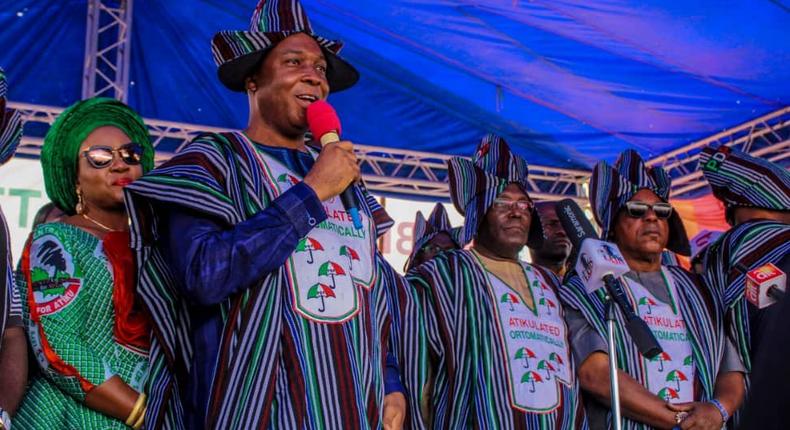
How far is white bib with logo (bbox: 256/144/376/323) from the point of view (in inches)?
89.4

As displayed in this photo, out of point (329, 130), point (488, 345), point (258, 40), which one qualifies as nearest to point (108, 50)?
point (488, 345)

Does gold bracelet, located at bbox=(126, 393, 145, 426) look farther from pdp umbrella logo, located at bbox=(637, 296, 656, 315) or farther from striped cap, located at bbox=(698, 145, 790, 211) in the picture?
striped cap, located at bbox=(698, 145, 790, 211)

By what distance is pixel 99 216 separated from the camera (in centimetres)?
289

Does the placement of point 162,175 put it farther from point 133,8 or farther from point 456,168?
point 133,8

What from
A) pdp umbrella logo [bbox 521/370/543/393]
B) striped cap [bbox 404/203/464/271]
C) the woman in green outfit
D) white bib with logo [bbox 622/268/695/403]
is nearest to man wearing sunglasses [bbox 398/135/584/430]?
pdp umbrella logo [bbox 521/370/543/393]

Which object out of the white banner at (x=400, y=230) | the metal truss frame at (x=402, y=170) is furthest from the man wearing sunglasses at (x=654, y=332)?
the white banner at (x=400, y=230)

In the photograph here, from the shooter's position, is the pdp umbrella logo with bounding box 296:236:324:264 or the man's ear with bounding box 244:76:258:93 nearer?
the pdp umbrella logo with bounding box 296:236:324:264

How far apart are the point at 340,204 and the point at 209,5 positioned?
6.07 meters

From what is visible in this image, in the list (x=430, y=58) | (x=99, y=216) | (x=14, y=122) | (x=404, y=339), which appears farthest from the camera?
(x=430, y=58)

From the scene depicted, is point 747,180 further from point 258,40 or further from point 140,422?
point 140,422

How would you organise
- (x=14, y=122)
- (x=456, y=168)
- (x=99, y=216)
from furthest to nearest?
1. (x=456, y=168)
2. (x=99, y=216)
3. (x=14, y=122)

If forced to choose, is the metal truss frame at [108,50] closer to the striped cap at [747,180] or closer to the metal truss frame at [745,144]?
the striped cap at [747,180]

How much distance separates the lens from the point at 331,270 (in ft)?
7.62

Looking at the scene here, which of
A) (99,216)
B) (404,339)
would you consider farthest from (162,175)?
(404,339)
